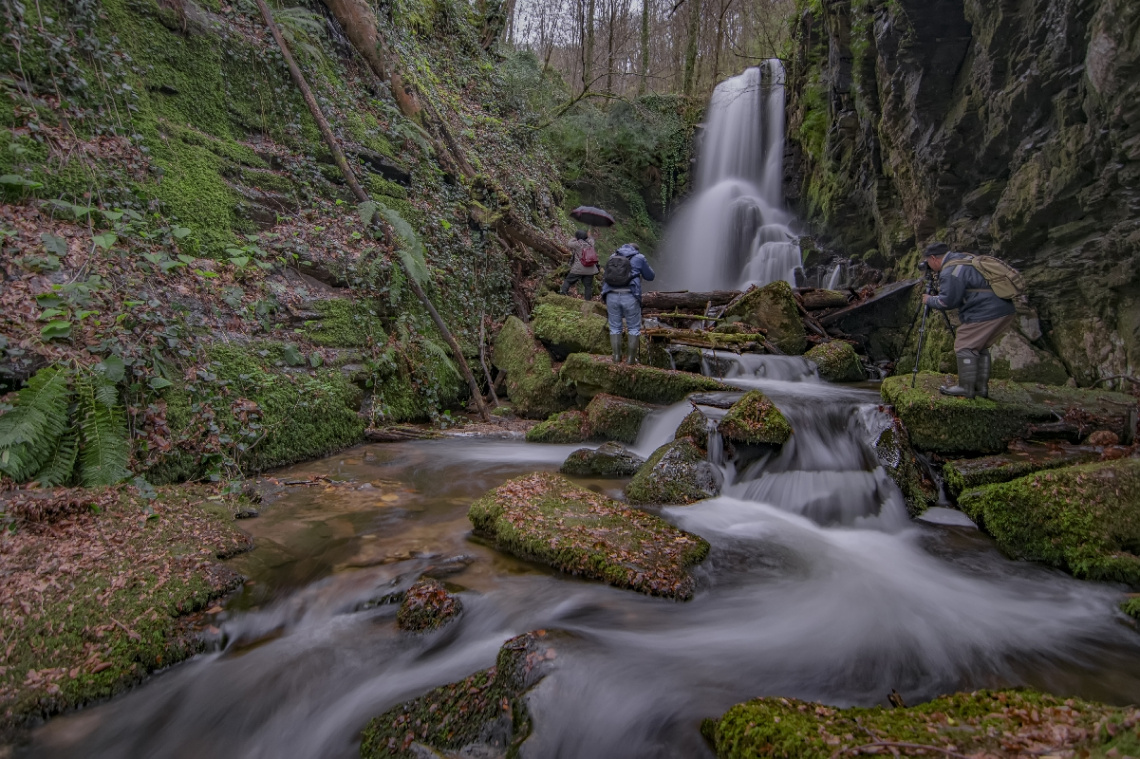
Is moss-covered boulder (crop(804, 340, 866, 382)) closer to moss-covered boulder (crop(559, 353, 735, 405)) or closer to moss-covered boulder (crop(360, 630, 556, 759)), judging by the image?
moss-covered boulder (crop(559, 353, 735, 405))

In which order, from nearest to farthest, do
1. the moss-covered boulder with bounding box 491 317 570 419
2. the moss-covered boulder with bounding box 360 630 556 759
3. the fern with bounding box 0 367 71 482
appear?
the moss-covered boulder with bounding box 360 630 556 759 < the fern with bounding box 0 367 71 482 < the moss-covered boulder with bounding box 491 317 570 419

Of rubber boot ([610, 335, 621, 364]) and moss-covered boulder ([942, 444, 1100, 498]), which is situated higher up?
rubber boot ([610, 335, 621, 364])

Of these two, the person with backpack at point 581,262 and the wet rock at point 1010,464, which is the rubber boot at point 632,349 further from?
the wet rock at point 1010,464

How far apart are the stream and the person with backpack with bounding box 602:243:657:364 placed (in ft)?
11.9

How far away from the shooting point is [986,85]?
8.80 metres

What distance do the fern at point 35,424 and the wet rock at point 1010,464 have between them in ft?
25.7

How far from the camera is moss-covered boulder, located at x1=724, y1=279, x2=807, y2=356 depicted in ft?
36.3

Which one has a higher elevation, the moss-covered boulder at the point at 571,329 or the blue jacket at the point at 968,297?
the blue jacket at the point at 968,297

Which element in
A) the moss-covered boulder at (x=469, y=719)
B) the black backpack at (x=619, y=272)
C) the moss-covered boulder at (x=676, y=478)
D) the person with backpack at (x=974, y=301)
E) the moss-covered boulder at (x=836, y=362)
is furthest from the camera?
the moss-covered boulder at (x=836, y=362)

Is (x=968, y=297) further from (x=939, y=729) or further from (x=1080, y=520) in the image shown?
(x=939, y=729)

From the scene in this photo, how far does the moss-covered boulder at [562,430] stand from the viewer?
774 cm

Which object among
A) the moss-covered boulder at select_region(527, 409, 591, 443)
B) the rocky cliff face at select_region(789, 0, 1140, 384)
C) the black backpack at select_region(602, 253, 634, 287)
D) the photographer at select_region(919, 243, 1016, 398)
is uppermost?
the rocky cliff face at select_region(789, 0, 1140, 384)

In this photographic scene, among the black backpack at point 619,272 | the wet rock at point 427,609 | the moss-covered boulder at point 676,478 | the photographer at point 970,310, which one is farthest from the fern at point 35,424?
the photographer at point 970,310

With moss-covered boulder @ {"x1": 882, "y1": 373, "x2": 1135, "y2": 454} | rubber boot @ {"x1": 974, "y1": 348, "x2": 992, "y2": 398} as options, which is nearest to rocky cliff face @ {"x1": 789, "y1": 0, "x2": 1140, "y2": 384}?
moss-covered boulder @ {"x1": 882, "y1": 373, "x2": 1135, "y2": 454}
